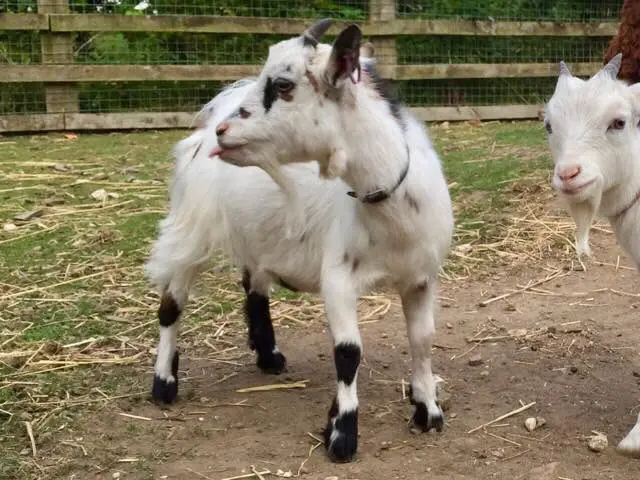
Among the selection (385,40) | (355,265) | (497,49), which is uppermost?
(385,40)

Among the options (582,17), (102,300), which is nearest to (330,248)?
(102,300)

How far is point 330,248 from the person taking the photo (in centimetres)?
318

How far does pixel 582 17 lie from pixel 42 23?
20.3 feet

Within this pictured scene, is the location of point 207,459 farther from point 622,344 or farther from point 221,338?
point 622,344

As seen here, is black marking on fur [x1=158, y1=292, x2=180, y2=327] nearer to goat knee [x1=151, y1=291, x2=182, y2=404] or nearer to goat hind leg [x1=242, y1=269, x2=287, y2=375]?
goat knee [x1=151, y1=291, x2=182, y2=404]

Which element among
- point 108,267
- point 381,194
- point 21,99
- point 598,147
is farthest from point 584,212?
point 21,99

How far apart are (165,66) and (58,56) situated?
1046mm

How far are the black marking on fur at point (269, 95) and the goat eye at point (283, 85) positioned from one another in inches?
0.6

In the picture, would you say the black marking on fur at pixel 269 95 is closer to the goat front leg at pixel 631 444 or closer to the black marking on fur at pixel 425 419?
the black marking on fur at pixel 425 419

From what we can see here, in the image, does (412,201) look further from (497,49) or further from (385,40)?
(497,49)

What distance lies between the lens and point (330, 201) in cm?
330

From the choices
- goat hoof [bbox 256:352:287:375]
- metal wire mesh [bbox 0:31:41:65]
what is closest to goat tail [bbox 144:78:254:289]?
goat hoof [bbox 256:352:287:375]

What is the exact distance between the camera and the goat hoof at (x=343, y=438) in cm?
307

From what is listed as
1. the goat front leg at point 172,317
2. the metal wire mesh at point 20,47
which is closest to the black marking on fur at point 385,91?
the goat front leg at point 172,317
